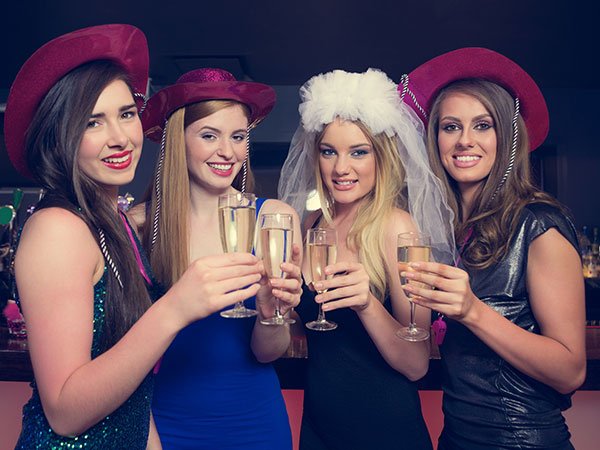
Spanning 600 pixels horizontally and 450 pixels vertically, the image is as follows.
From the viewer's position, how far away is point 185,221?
1924mm

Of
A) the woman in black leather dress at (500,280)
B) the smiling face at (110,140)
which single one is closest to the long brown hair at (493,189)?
the woman in black leather dress at (500,280)

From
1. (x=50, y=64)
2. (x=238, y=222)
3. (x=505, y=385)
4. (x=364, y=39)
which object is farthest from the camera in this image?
(x=364, y=39)

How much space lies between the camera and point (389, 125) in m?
1.97

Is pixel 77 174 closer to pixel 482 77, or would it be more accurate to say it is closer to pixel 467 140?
pixel 467 140

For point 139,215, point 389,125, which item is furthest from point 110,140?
point 389,125

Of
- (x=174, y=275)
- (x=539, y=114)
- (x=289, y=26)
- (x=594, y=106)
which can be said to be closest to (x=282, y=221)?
(x=174, y=275)

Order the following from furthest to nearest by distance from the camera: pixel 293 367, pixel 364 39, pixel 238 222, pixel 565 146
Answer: pixel 565 146 → pixel 364 39 → pixel 293 367 → pixel 238 222

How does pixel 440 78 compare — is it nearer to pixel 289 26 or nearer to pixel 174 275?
pixel 174 275

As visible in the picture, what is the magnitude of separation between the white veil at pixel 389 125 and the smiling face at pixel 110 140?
2.74 ft

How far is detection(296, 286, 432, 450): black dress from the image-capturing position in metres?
1.81

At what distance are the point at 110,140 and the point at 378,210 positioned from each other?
1.00 meters

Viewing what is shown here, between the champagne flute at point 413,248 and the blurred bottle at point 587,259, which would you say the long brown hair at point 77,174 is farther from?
the blurred bottle at point 587,259

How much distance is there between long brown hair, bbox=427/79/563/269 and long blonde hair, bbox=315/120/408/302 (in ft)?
0.49

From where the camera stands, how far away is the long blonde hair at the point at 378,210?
192cm
